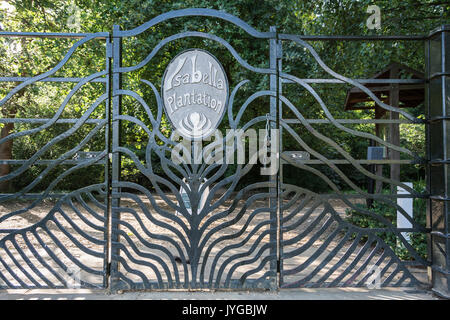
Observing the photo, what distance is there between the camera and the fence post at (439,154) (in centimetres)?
320

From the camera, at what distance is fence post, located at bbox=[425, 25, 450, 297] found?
3199mm

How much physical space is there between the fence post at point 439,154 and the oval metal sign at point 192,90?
2.25 m

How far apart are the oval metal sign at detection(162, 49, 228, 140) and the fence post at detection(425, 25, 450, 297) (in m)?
2.25

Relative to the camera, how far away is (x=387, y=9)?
4660 mm

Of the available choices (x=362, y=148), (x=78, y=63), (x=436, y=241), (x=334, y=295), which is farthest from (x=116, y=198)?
(x=362, y=148)

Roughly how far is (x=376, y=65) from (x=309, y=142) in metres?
8.07

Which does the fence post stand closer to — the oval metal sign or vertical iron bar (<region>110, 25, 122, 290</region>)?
the oval metal sign

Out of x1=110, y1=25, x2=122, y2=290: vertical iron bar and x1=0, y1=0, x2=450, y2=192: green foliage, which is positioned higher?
x1=0, y1=0, x2=450, y2=192: green foliage

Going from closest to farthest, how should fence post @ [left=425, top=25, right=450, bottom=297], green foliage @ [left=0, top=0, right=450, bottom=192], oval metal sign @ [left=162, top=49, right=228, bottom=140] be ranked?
fence post @ [left=425, top=25, right=450, bottom=297], oval metal sign @ [left=162, top=49, right=228, bottom=140], green foliage @ [left=0, top=0, right=450, bottom=192]

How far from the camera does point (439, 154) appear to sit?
10.8 ft

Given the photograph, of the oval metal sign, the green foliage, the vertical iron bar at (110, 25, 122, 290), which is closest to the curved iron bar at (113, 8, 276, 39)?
the vertical iron bar at (110, 25, 122, 290)

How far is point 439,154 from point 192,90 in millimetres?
2646

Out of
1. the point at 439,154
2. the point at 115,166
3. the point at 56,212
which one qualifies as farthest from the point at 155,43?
the point at 439,154

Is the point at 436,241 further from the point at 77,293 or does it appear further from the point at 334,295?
the point at 77,293
